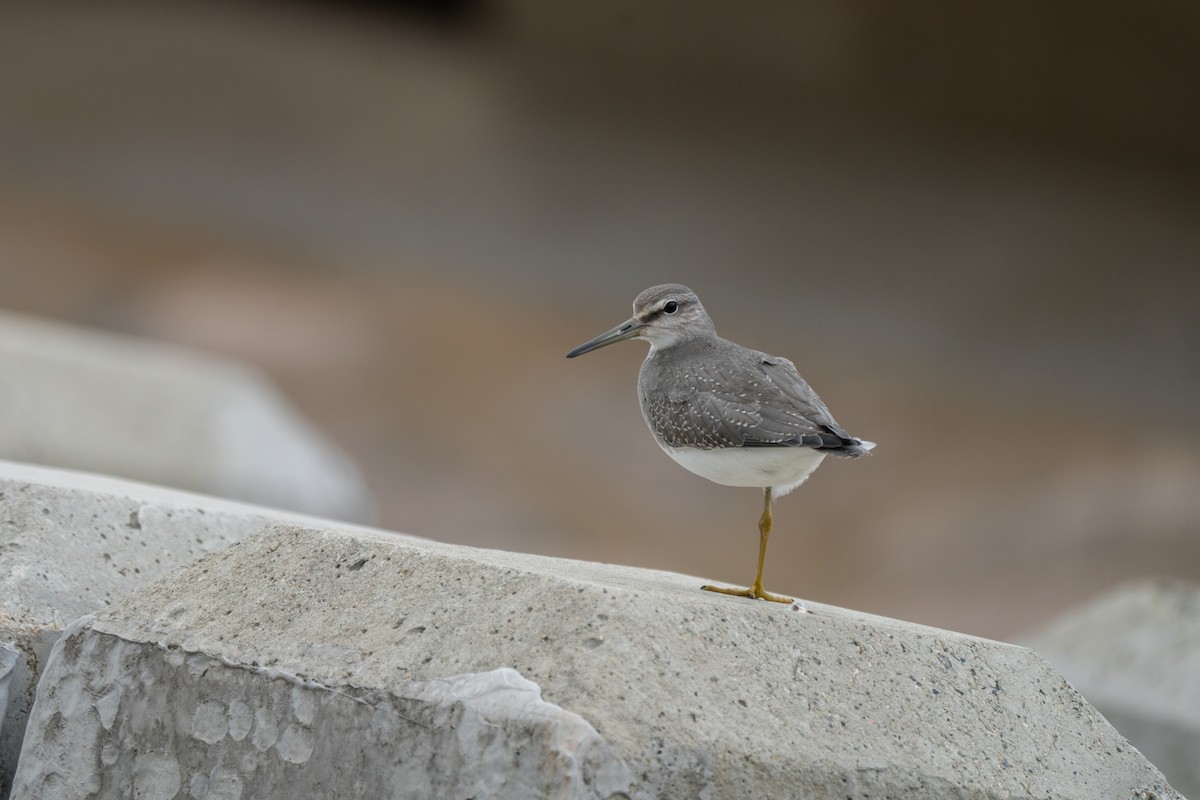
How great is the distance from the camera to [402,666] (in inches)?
121

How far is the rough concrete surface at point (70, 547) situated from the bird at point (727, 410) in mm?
1546

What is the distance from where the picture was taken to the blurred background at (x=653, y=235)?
645 inches

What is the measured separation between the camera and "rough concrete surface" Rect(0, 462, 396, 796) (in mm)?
3812

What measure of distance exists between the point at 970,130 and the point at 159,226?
1300 cm

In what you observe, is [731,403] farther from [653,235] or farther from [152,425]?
[653,235]

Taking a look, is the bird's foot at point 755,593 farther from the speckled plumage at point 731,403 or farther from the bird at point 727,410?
the speckled plumage at point 731,403

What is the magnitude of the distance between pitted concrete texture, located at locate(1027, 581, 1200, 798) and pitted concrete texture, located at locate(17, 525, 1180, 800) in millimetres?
2344

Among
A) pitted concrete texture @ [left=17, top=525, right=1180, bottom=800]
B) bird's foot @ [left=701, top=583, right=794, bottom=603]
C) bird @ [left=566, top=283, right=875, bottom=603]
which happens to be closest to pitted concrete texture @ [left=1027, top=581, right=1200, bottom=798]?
pitted concrete texture @ [left=17, top=525, right=1180, bottom=800]

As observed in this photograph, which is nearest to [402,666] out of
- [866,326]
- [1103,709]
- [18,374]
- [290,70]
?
[1103,709]

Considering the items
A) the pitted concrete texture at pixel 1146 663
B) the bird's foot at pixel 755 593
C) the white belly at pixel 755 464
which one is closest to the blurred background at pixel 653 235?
the pitted concrete texture at pixel 1146 663

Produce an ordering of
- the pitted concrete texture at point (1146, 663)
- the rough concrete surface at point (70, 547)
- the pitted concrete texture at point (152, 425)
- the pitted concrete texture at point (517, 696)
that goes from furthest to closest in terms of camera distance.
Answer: the pitted concrete texture at point (152, 425), the pitted concrete texture at point (1146, 663), the rough concrete surface at point (70, 547), the pitted concrete texture at point (517, 696)

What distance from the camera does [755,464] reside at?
3.93 m

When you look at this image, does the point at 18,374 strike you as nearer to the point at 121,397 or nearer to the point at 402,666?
the point at 121,397

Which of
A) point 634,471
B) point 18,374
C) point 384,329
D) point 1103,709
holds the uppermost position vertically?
point 384,329
